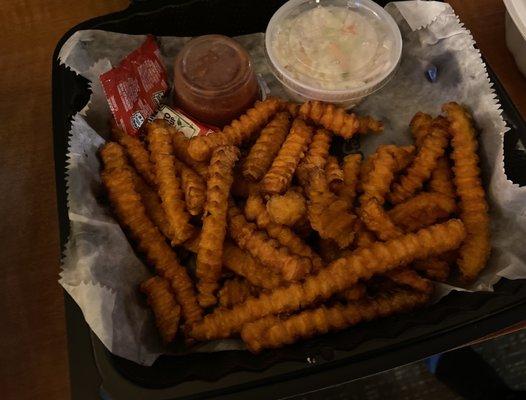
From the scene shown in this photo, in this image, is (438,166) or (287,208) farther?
(438,166)

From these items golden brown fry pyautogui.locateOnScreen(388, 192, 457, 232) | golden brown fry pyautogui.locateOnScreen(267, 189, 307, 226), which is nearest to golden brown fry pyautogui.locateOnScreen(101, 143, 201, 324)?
golden brown fry pyautogui.locateOnScreen(267, 189, 307, 226)

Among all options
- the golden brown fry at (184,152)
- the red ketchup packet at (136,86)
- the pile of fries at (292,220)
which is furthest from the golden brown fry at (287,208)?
the red ketchup packet at (136,86)

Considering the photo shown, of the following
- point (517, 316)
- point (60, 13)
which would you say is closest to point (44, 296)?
point (60, 13)

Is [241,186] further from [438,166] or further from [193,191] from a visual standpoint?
[438,166]

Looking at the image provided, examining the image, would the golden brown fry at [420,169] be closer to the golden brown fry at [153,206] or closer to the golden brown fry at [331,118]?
the golden brown fry at [331,118]

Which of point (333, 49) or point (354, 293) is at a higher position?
point (333, 49)

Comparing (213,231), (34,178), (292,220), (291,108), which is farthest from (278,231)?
(34,178)

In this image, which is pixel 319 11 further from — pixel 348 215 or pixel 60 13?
pixel 60 13
